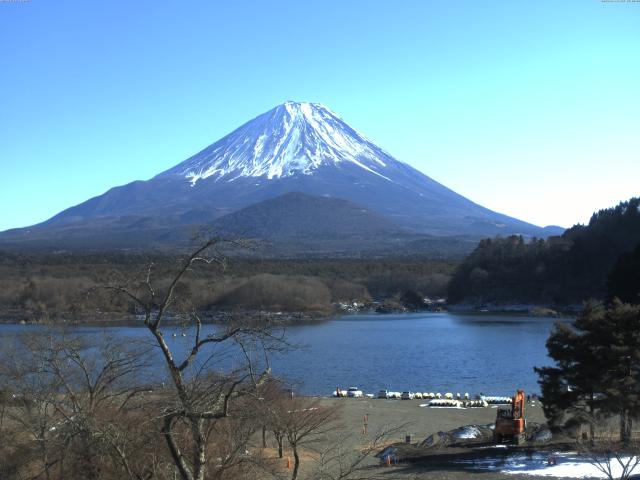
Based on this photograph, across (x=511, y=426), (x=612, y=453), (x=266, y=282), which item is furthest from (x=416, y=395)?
(x=266, y=282)

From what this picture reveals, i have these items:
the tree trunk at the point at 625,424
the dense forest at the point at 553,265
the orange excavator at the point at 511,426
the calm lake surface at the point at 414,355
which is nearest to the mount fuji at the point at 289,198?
the dense forest at the point at 553,265

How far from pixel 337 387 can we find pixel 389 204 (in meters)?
103

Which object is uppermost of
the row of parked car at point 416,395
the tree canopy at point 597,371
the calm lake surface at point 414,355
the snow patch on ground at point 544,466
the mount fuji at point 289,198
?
the mount fuji at point 289,198

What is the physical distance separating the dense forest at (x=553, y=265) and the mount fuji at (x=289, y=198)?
38.8 m

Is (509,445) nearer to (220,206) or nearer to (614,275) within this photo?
(614,275)

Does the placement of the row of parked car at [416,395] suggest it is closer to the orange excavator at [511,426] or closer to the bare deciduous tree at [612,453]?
the orange excavator at [511,426]

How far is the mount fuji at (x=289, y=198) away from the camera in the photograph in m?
102

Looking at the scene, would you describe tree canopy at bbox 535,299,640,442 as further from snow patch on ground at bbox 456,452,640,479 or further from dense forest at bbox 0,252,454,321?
dense forest at bbox 0,252,454,321

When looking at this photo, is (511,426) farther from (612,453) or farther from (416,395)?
(416,395)

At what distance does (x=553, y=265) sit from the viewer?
2084 inches

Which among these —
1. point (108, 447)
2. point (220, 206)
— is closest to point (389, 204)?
point (220, 206)

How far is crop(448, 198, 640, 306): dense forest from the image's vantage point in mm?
50219

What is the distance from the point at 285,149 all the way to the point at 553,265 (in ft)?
290

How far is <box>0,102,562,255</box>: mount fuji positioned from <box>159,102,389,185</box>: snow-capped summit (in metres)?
0.18
